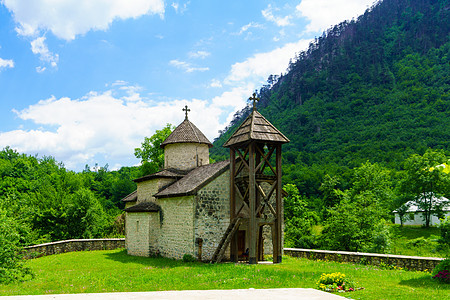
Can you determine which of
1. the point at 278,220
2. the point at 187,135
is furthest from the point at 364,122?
the point at 278,220

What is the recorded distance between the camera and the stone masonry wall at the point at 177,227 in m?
19.1

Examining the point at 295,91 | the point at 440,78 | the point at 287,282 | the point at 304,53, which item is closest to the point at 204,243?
the point at 287,282

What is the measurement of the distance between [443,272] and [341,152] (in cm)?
5411

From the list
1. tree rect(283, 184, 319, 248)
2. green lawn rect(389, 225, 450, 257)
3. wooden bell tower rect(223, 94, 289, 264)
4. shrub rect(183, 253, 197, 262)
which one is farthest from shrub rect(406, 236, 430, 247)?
shrub rect(183, 253, 197, 262)

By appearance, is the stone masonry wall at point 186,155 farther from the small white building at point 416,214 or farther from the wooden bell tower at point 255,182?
the small white building at point 416,214

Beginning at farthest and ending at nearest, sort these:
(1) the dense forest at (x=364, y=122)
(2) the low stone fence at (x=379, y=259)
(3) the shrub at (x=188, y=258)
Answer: (1) the dense forest at (x=364, y=122), (3) the shrub at (x=188, y=258), (2) the low stone fence at (x=379, y=259)

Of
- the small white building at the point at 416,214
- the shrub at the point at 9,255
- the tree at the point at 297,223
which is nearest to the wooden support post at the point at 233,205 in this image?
the shrub at the point at 9,255

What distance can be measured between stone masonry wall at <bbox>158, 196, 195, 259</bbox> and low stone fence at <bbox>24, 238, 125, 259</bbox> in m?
8.99

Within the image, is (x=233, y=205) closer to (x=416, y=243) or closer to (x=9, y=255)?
(x=9, y=255)

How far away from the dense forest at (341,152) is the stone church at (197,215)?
6.66m

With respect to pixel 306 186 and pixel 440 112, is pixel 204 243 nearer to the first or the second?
pixel 306 186

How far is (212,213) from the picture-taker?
19.2m

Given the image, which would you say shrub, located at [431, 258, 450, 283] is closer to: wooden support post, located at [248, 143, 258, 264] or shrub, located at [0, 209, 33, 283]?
wooden support post, located at [248, 143, 258, 264]

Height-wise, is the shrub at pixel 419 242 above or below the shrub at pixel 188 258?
below
